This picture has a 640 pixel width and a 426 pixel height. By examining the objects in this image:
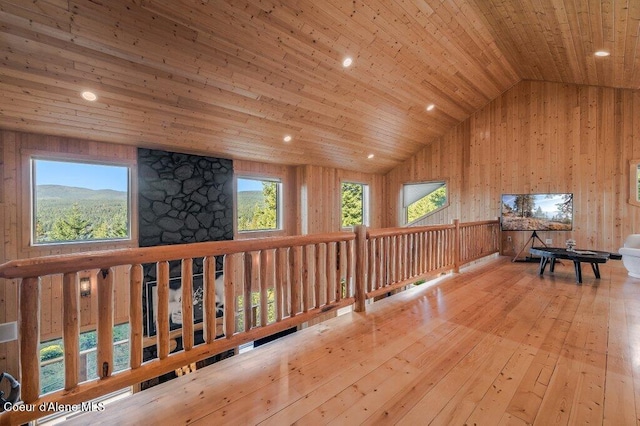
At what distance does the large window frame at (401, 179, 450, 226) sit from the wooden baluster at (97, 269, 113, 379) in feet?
24.9

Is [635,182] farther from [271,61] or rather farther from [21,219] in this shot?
[21,219]

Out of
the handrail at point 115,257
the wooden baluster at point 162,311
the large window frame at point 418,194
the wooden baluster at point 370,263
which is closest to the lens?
the handrail at point 115,257

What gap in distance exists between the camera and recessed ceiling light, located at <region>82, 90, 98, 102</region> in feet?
11.1

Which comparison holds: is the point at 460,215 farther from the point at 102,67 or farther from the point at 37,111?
the point at 37,111

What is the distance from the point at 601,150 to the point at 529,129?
1.33m

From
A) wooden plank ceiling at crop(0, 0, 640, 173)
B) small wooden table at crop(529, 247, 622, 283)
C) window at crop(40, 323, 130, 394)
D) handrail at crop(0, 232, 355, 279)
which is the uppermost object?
wooden plank ceiling at crop(0, 0, 640, 173)

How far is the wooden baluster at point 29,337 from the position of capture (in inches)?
53.9

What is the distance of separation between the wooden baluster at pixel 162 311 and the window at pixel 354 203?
6.32 metres

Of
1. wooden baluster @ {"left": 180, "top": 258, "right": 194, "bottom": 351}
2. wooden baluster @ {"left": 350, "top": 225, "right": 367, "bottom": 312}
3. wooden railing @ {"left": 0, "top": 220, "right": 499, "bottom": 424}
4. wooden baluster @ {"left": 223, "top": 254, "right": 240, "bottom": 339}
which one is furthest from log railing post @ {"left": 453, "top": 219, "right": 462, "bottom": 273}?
wooden baluster @ {"left": 180, "top": 258, "right": 194, "bottom": 351}

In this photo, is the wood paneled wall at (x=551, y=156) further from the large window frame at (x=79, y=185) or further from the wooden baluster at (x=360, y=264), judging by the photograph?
the large window frame at (x=79, y=185)

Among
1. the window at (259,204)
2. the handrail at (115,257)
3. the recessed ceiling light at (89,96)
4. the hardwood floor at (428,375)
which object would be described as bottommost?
the hardwood floor at (428,375)

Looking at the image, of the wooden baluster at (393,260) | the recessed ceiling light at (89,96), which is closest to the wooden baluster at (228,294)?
the wooden baluster at (393,260)

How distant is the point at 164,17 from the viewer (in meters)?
2.83

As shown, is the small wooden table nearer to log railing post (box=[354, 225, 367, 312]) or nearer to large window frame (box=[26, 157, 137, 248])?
log railing post (box=[354, 225, 367, 312])
